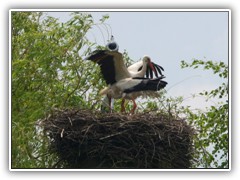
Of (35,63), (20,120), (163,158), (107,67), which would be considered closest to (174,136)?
(163,158)

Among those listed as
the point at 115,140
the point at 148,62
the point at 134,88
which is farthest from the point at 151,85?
the point at 115,140

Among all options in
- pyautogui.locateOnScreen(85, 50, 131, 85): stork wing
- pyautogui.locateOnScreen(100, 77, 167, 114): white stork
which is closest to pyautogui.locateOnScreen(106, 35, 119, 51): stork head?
pyautogui.locateOnScreen(85, 50, 131, 85): stork wing

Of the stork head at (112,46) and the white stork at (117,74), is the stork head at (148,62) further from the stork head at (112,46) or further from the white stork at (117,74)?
the stork head at (112,46)

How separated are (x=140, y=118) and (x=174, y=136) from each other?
1.41ft

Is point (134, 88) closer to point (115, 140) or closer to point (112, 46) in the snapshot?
point (112, 46)

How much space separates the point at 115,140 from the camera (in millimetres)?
11734

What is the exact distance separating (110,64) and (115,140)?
1.58 meters

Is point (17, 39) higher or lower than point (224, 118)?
higher

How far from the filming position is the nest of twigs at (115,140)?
11695 mm

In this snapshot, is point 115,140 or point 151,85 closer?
point 115,140

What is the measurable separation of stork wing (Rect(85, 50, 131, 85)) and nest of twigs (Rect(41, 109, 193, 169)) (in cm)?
99

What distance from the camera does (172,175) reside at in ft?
37.9

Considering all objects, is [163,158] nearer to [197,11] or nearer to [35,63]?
[197,11]

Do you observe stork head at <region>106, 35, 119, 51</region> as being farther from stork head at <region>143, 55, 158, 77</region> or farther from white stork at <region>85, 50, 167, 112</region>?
stork head at <region>143, 55, 158, 77</region>
